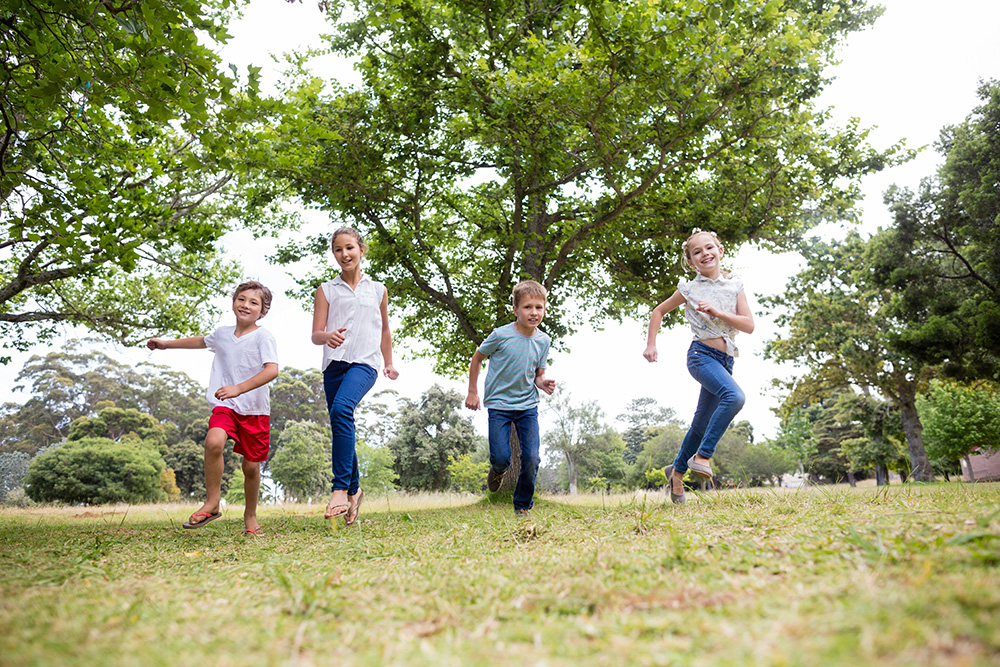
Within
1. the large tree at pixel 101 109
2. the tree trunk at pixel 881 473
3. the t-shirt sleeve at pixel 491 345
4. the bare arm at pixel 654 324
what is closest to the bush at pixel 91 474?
the large tree at pixel 101 109

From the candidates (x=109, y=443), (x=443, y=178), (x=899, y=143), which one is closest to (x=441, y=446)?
(x=109, y=443)

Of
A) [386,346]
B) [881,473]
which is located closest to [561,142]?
[386,346]

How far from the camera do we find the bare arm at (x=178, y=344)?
432 centimetres

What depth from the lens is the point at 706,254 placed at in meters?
5.29

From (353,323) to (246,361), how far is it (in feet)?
3.05

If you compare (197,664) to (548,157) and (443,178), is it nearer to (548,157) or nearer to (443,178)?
(548,157)

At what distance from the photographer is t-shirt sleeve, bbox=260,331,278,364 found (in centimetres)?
458

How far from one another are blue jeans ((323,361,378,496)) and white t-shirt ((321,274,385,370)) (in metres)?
0.08

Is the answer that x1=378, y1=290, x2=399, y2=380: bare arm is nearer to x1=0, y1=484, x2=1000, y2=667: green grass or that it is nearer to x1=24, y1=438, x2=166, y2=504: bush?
x1=0, y1=484, x2=1000, y2=667: green grass

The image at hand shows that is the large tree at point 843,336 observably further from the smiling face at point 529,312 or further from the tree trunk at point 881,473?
the smiling face at point 529,312

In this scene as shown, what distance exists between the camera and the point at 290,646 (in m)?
1.38

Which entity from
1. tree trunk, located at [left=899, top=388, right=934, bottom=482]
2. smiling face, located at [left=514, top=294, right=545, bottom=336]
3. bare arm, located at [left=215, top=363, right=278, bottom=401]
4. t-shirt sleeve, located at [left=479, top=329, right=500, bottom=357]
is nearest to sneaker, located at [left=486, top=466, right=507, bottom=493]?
t-shirt sleeve, located at [left=479, top=329, right=500, bottom=357]

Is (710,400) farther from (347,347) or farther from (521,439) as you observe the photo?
(347,347)

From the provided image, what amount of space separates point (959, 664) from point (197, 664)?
150cm
